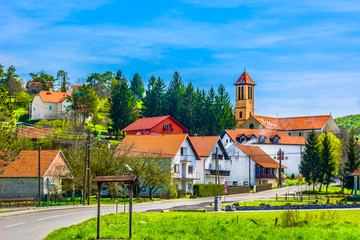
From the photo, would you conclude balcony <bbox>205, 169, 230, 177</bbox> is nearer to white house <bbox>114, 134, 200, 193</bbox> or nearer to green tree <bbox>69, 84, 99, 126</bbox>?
white house <bbox>114, 134, 200, 193</bbox>

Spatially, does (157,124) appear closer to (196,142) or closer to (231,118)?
(196,142)

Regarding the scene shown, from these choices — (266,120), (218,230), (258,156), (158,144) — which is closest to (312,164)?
(258,156)

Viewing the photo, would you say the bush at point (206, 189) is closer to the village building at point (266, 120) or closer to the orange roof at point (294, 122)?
the village building at point (266, 120)

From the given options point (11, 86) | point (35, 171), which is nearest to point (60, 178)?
point (35, 171)

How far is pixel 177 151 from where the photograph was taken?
71.5 m

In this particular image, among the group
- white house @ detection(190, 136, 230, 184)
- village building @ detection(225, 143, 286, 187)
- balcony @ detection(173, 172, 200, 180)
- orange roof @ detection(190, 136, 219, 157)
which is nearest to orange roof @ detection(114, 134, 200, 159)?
balcony @ detection(173, 172, 200, 180)

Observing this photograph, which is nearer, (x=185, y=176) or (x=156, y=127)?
(x=185, y=176)

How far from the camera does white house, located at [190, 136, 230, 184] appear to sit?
261ft

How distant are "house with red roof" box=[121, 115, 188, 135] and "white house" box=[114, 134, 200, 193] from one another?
25628mm

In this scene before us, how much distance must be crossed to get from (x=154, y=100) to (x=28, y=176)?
76205 millimetres

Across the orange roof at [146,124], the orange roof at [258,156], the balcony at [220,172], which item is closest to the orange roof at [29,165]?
the balcony at [220,172]

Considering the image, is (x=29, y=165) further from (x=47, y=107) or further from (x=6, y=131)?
(x=47, y=107)

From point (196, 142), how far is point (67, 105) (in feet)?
193

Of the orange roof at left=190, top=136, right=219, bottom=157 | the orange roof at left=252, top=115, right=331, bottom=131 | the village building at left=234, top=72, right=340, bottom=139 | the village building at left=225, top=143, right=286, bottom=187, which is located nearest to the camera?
the orange roof at left=190, top=136, right=219, bottom=157
